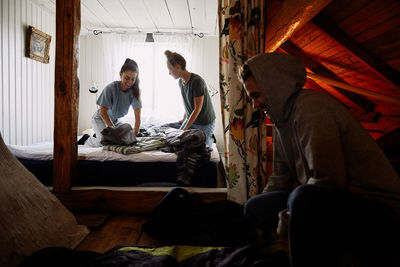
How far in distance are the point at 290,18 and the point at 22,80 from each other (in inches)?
125

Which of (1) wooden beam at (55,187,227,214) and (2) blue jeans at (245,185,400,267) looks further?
(1) wooden beam at (55,187,227,214)

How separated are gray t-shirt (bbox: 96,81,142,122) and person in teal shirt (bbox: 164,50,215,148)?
0.55 metres

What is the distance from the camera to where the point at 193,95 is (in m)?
2.56

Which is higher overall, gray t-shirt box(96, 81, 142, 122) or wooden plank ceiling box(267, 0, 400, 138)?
wooden plank ceiling box(267, 0, 400, 138)

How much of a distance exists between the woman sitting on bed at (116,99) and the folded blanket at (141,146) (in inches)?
17.2

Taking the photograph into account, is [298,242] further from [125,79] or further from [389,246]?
[125,79]

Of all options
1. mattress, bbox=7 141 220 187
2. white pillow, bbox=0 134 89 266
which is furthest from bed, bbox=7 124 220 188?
white pillow, bbox=0 134 89 266

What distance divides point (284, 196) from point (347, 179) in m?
0.35

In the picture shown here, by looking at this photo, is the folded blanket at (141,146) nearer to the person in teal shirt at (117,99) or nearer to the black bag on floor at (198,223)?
the person in teal shirt at (117,99)


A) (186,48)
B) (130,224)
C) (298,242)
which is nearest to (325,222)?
Answer: (298,242)

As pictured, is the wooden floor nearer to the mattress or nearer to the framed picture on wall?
the mattress

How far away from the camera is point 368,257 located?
0.88m

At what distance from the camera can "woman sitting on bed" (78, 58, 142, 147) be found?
2.58 m

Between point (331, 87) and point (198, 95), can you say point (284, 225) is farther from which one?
point (331, 87)
